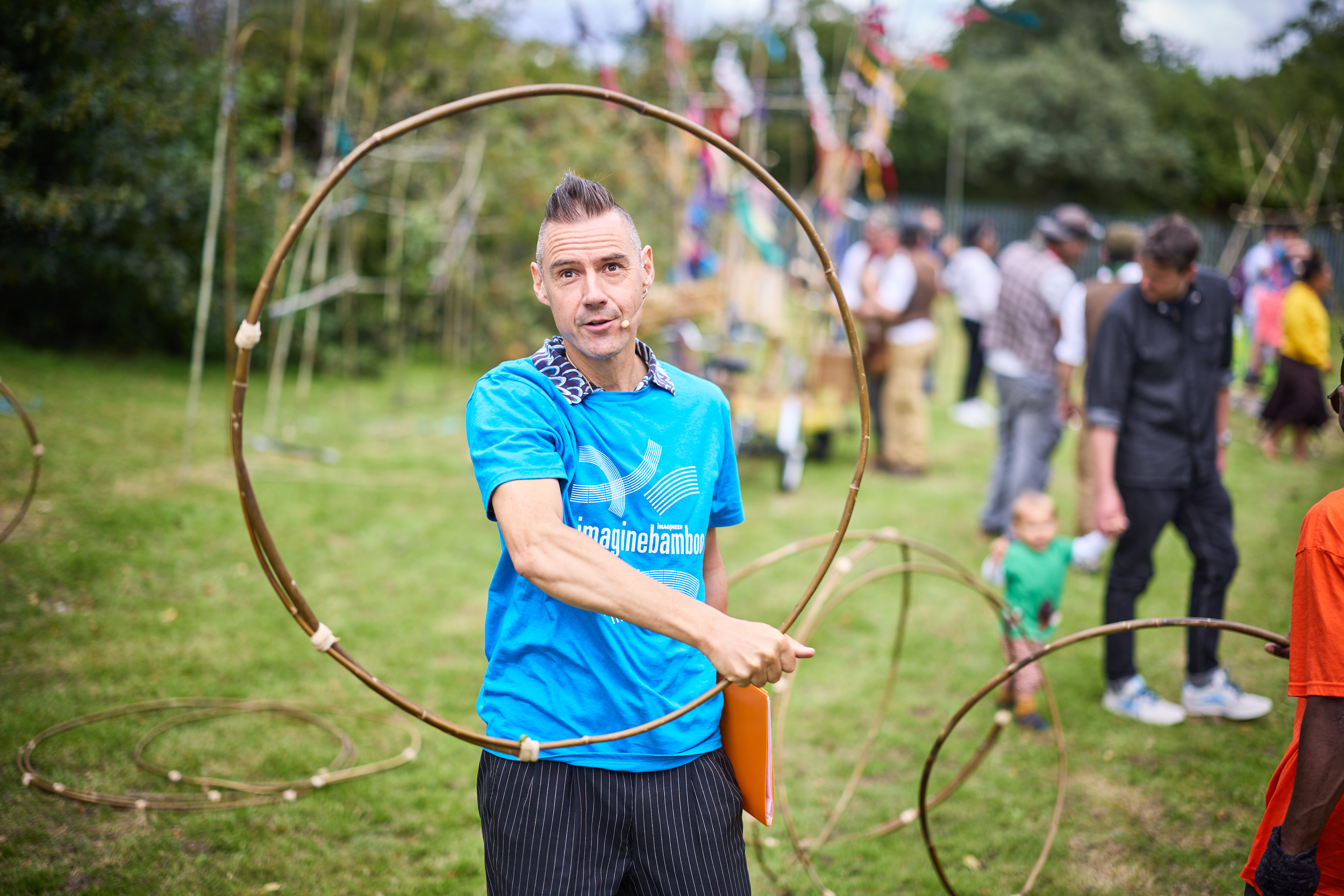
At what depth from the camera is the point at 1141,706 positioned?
4.77 m

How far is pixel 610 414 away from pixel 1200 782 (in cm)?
368

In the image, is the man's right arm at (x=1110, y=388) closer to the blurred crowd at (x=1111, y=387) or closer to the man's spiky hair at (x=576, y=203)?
the blurred crowd at (x=1111, y=387)

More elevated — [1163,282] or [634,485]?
[1163,282]

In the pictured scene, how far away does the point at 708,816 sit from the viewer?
1980 millimetres

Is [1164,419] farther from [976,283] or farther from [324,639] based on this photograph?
[976,283]

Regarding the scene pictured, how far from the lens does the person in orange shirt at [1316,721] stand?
1.87 metres

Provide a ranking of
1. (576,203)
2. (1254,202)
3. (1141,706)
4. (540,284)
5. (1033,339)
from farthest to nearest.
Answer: (1254,202)
(1033,339)
(1141,706)
(540,284)
(576,203)

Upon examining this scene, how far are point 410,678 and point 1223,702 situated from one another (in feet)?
13.7

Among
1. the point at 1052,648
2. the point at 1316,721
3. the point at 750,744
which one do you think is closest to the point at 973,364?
the point at 1052,648

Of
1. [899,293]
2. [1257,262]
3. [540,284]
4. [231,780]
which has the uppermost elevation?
[1257,262]

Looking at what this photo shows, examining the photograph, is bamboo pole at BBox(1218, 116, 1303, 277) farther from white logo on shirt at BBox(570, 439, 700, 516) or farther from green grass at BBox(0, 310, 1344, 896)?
white logo on shirt at BBox(570, 439, 700, 516)

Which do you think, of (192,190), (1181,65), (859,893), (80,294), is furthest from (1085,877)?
(1181,65)

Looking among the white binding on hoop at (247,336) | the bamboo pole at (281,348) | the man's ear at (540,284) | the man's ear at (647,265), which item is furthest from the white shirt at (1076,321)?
the bamboo pole at (281,348)

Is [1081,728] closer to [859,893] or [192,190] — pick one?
[859,893]
